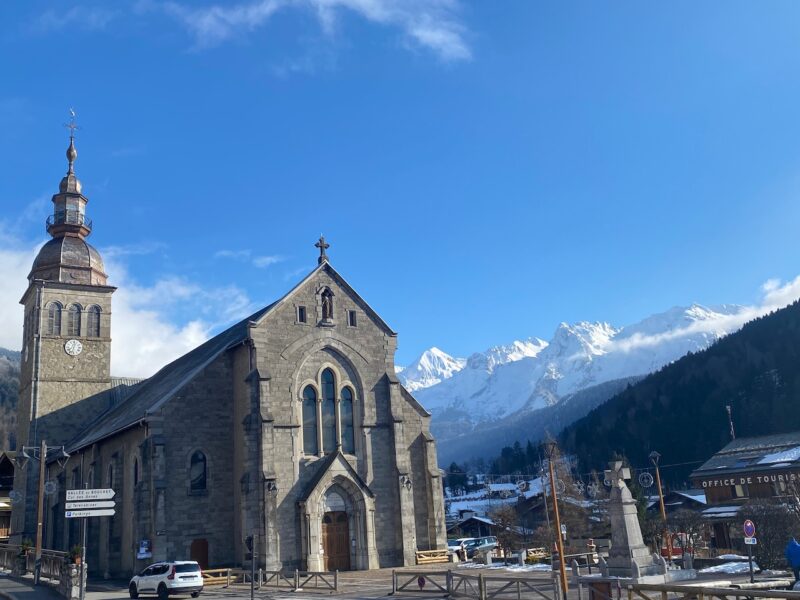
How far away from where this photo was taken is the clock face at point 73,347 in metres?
57.3

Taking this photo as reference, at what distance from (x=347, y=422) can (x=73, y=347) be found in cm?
2894

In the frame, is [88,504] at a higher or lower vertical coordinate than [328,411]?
lower

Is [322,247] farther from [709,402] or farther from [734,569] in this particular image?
[709,402]

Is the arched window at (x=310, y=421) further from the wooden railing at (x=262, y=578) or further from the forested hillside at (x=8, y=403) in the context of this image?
the forested hillside at (x=8, y=403)

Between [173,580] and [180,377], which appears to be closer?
[173,580]

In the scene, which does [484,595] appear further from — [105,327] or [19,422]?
[19,422]

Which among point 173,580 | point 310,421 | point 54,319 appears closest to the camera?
point 173,580

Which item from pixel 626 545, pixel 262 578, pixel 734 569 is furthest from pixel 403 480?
pixel 626 545

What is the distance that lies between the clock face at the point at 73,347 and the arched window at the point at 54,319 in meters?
1.12

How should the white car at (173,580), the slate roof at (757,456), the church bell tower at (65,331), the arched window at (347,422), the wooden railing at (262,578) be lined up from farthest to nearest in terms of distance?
1. the slate roof at (757,456)
2. the church bell tower at (65,331)
3. the arched window at (347,422)
4. the wooden railing at (262,578)
5. the white car at (173,580)

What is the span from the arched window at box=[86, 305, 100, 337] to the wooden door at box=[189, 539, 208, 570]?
93.2 feet

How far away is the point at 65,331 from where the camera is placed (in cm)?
5728

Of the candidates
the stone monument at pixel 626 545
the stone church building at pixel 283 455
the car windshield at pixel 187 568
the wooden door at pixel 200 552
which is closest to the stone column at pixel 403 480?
the stone church building at pixel 283 455

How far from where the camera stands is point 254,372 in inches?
1459
